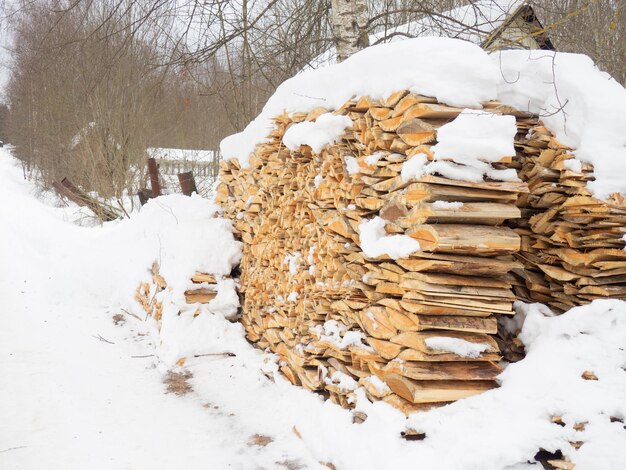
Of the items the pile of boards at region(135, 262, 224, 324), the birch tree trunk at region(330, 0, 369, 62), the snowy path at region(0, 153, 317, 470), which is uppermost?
the birch tree trunk at region(330, 0, 369, 62)

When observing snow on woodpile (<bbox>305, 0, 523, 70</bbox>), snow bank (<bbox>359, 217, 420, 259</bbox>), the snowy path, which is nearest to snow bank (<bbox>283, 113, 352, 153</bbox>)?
→ snow bank (<bbox>359, 217, 420, 259</bbox>)

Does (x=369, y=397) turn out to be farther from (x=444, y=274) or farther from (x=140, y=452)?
(x=140, y=452)

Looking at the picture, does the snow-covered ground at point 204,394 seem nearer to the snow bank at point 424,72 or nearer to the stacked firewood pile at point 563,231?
the stacked firewood pile at point 563,231

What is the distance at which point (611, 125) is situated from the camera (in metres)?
2.66

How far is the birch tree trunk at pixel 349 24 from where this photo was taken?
557cm

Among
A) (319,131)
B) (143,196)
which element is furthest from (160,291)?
(143,196)

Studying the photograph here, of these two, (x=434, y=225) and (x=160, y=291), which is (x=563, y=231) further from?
(x=160, y=291)

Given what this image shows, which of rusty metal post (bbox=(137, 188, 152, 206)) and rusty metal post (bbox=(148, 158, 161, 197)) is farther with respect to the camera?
rusty metal post (bbox=(137, 188, 152, 206))

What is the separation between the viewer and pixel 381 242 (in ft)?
9.18

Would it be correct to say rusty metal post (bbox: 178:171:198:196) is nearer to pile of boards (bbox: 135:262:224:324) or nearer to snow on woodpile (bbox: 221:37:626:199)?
pile of boards (bbox: 135:262:224:324)

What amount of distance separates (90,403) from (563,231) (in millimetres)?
3625

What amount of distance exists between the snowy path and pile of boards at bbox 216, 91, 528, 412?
2.47 ft

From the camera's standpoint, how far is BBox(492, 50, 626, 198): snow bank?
102 inches

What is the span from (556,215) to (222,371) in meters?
3.08
